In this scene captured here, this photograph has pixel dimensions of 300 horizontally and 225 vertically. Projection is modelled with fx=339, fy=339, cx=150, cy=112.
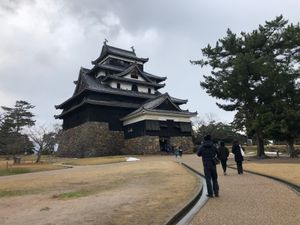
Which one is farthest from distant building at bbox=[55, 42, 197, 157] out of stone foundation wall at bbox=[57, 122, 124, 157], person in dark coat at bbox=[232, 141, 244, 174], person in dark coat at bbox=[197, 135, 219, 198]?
person in dark coat at bbox=[197, 135, 219, 198]

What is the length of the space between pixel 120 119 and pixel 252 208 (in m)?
39.9

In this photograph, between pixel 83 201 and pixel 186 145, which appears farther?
pixel 186 145

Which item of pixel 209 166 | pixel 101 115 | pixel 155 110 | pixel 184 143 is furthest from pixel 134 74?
pixel 209 166

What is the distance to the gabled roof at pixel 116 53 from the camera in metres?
55.8

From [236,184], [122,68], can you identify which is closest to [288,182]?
[236,184]

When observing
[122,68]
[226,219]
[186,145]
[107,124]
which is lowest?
[226,219]

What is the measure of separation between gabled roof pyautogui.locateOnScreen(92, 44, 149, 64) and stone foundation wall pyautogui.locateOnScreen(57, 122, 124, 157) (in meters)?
14.3

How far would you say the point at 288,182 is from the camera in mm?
12672

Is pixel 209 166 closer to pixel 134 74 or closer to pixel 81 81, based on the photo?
pixel 134 74

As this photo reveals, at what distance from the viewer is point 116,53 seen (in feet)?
184

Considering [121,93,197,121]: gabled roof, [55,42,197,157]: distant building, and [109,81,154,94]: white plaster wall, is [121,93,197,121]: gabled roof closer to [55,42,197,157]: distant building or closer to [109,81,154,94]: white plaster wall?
[55,42,197,157]: distant building

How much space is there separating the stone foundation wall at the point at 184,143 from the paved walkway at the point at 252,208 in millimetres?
34206

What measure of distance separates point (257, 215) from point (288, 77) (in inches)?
1048

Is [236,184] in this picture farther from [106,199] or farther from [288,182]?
[106,199]
